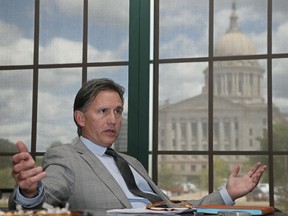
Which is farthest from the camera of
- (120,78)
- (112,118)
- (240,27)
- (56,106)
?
(56,106)

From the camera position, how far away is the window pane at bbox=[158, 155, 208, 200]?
342 centimetres

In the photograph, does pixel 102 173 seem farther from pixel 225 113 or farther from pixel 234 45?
pixel 234 45

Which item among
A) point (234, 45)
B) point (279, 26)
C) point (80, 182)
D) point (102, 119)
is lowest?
point (80, 182)

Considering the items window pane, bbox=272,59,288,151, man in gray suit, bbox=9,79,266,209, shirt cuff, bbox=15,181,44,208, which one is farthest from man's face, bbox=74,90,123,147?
window pane, bbox=272,59,288,151

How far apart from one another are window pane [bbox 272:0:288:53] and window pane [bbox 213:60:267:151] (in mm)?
132

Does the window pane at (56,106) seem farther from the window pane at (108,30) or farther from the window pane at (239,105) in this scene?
the window pane at (239,105)

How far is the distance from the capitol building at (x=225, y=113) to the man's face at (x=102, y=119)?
1.10m

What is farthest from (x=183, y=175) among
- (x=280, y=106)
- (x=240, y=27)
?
(x=240, y=27)

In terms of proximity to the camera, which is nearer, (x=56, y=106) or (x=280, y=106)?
(x=280, y=106)

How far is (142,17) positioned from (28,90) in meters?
0.92

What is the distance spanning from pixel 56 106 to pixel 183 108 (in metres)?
0.85

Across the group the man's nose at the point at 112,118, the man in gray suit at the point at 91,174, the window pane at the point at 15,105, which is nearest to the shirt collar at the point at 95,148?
the man in gray suit at the point at 91,174

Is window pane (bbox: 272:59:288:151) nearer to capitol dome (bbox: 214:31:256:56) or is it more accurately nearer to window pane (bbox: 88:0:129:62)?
capitol dome (bbox: 214:31:256:56)

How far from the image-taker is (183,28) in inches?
139
